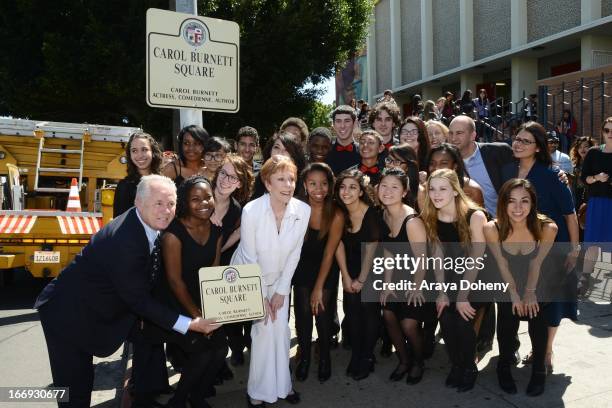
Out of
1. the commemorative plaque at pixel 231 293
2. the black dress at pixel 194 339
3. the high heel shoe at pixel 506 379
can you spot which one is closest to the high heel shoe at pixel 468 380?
the high heel shoe at pixel 506 379

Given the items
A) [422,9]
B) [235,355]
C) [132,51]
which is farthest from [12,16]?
[422,9]

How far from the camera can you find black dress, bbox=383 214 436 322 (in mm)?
3896

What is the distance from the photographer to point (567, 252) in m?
4.02

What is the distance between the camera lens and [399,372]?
3.91 metres

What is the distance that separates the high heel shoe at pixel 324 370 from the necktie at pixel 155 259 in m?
1.57

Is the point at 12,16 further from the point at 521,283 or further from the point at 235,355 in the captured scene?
the point at 521,283

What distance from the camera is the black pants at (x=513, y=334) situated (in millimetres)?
3641

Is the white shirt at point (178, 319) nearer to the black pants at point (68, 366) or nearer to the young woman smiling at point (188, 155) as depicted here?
the black pants at point (68, 366)

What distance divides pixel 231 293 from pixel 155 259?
513mm

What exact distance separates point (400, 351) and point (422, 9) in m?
26.7

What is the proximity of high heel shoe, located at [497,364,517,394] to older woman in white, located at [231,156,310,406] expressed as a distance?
149 centimetres

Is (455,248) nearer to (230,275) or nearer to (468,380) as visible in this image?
(468,380)

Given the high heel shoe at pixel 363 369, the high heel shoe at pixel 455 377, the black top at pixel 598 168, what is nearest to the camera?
the high heel shoe at pixel 455 377

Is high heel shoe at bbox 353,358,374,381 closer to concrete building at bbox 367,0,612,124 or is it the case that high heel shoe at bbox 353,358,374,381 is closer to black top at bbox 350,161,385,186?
black top at bbox 350,161,385,186
